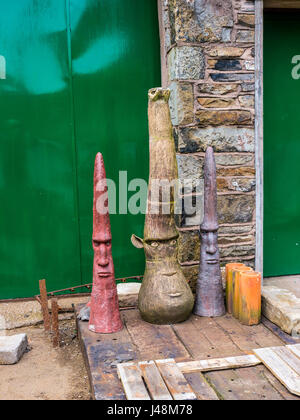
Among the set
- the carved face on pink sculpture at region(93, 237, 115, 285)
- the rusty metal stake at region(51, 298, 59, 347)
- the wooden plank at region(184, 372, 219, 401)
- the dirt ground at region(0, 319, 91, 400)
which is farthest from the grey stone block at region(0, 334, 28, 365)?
the wooden plank at region(184, 372, 219, 401)

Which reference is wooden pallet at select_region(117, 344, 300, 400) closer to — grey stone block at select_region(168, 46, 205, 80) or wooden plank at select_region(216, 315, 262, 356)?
wooden plank at select_region(216, 315, 262, 356)

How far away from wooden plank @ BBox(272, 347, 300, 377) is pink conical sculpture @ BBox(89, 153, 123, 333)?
1031mm

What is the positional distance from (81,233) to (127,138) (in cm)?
94

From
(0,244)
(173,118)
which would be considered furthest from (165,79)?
(0,244)

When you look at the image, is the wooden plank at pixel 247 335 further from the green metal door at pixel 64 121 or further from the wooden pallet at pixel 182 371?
the green metal door at pixel 64 121

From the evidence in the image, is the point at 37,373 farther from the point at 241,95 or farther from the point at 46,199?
the point at 241,95

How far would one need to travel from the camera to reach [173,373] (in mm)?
2188

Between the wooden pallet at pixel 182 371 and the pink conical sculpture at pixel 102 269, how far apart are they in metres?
0.51

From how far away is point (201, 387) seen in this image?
211cm

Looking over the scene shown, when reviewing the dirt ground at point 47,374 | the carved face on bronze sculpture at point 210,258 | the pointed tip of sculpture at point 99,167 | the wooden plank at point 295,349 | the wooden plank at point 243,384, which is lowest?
the dirt ground at point 47,374

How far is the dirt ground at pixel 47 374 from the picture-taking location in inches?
94.7

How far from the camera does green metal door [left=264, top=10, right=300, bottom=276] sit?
3723 millimetres

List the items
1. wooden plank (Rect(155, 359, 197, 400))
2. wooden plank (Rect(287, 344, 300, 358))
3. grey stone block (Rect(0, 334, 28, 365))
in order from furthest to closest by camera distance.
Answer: grey stone block (Rect(0, 334, 28, 365))
wooden plank (Rect(287, 344, 300, 358))
wooden plank (Rect(155, 359, 197, 400))

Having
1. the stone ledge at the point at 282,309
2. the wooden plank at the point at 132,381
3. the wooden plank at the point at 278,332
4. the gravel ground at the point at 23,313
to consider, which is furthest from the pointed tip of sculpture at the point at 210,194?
the gravel ground at the point at 23,313
